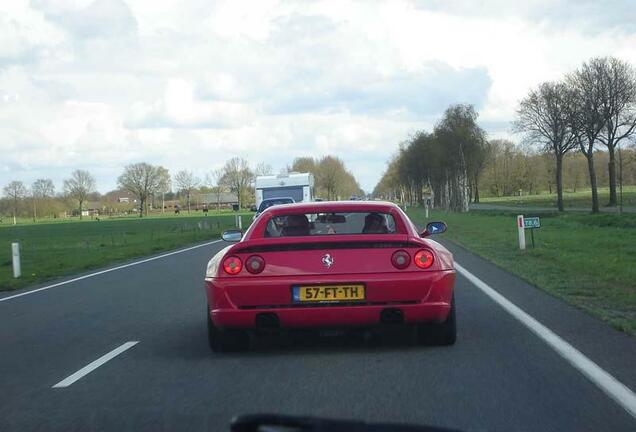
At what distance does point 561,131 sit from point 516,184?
73.7 m

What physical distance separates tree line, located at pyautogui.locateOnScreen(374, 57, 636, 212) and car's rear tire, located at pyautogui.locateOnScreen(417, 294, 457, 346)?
44833mm

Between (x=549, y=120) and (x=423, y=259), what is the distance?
166 feet

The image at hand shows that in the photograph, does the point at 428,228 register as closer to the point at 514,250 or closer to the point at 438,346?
the point at 438,346

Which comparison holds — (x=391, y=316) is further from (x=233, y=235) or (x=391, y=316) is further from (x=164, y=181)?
(x=164, y=181)

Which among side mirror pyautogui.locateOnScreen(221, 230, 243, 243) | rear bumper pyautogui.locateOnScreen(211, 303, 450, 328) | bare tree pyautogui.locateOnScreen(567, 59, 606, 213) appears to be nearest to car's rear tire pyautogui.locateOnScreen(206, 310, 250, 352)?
rear bumper pyautogui.locateOnScreen(211, 303, 450, 328)

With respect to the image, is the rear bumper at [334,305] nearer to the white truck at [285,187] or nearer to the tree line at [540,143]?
the white truck at [285,187]

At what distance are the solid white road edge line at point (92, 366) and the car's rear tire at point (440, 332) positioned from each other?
285 centimetres

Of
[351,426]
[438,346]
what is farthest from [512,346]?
[351,426]

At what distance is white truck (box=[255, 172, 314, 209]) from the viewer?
1400 inches

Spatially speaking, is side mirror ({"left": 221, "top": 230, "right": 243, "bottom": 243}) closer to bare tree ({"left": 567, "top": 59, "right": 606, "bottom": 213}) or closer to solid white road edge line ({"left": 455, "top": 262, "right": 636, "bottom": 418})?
solid white road edge line ({"left": 455, "top": 262, "right": 636, "bottom": 418})

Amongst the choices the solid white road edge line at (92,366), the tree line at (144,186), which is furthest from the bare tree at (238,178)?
the solid white road edge line at (92,366)

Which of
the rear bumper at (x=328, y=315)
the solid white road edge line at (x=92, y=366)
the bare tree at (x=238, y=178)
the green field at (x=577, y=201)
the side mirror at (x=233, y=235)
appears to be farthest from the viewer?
the bare tree at (x=238, y=178)

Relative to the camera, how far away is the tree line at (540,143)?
162 ft

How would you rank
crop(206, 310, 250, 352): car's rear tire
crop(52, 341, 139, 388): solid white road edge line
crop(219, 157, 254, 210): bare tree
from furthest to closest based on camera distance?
crop(219, 157, 254, 210): bare tree, crop(206, 310, 250, 352): car's rear tire, crop(52, 341, 139, 388): solid white road edge line
